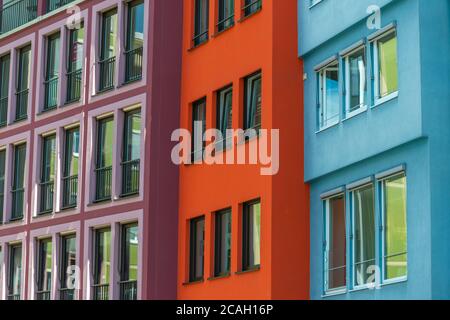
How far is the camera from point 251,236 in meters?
33.7

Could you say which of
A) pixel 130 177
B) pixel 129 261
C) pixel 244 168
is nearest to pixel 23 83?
pixel 130 177

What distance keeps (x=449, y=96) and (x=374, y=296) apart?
4416 millimetres

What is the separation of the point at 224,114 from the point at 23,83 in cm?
1048

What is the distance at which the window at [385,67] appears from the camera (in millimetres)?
29094

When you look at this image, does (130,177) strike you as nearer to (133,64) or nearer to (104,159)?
(104,159)

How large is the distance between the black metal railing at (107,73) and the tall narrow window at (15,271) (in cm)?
614

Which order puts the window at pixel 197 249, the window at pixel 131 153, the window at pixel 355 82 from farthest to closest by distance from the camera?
the window at pixel 131 153
the window at pixel 197 249
the window at pixel 355 82

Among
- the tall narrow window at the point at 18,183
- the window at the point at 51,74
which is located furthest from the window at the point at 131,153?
the tall narrow window at the point at 18,183

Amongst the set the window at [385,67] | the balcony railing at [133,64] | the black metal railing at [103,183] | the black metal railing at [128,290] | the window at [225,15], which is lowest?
the black metal railing at [128,290]

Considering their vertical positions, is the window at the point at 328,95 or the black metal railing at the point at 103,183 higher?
the window at the point at 328,95

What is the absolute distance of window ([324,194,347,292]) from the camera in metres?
30.9

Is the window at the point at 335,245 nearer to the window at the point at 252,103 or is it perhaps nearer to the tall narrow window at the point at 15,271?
the window at the point at 252,103

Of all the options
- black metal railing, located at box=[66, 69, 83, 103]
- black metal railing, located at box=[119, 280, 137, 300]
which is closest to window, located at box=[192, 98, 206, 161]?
black metal railing, located at box=[119, 280, 137, 300]
